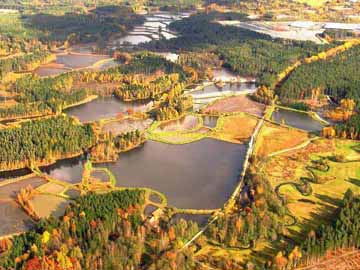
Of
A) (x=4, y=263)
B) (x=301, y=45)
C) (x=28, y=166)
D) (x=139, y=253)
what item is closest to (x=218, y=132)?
(x=28, y=166)

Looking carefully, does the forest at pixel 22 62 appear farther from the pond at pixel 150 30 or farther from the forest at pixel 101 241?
the forest at pixel 101 241

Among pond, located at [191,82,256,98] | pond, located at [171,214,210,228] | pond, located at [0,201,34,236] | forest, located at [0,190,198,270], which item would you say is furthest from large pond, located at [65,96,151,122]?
pond, located at [171,214,210,228]

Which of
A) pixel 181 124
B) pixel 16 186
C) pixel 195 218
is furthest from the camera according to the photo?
pixel 181 124

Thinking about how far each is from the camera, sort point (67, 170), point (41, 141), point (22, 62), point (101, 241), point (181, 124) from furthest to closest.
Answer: point (22, 62) < point (181, 124) < point (41, 141) < point (67, 170) < point (101, 241)

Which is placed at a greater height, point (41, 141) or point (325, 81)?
point (325, 81)

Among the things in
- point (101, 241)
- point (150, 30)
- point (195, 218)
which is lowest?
point (195, 218)

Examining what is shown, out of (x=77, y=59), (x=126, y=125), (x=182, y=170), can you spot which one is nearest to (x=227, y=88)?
(x=126, y=125)

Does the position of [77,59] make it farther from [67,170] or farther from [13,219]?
[13,219]
